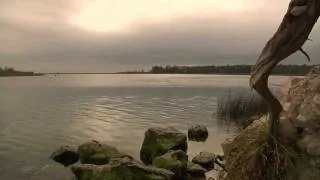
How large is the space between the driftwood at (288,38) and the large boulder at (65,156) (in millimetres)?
20917

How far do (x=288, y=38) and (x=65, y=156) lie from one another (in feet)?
72.3

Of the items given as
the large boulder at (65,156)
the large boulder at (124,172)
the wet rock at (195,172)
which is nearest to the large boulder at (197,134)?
the large boulder at (65,156)

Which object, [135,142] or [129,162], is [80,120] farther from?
[129,162]

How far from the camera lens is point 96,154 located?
23.4 m

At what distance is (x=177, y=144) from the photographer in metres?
25.2

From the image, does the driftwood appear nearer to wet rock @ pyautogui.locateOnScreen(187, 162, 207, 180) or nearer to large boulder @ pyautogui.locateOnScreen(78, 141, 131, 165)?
wet rock @ pyautogui.locateOnScreen(187, 162, 207, 180)

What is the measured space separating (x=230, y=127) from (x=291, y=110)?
32.0m

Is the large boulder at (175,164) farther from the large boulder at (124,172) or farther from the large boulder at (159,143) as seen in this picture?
the large boulder at (159,143)

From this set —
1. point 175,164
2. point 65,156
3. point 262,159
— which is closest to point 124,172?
point 175,164

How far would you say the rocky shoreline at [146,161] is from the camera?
56.4 ft

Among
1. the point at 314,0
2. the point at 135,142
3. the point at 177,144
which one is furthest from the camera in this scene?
the point at 135,142

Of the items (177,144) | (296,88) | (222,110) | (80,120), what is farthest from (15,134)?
(296,88)

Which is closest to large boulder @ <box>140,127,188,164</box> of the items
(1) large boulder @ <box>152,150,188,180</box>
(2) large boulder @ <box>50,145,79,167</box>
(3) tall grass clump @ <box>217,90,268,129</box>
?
(1) large boulder @ <box>152,150,188,180</box>

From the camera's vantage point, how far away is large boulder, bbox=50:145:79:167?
81.0ft
